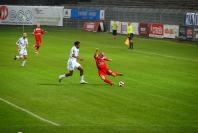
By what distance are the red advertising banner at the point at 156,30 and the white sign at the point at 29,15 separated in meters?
15.3

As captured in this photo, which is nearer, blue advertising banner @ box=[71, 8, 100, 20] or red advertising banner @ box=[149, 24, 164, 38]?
red advertising banner @ box=[149, 24, 164, 38]

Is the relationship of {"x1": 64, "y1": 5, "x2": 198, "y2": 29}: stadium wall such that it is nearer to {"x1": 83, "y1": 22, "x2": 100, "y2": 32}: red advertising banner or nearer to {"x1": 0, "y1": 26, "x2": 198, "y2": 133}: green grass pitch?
{"x1": 83, "y1": 22, "x2": 100, "y2": 32}: red advertising banner

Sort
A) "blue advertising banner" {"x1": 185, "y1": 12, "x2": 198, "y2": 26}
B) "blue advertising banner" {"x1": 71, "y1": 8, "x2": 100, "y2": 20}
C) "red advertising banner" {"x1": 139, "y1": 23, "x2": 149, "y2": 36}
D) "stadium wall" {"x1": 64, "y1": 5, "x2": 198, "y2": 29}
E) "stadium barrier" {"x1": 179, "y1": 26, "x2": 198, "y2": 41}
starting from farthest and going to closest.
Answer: "blue advertising banner" {"x1": 71, "y1": 8, "x2": 100, "y2": 20}
"red advertising banner" {"x1": 139, "y1": 23, "x2": 149, "y2": 36}
"stadium wall" {"x1": 64, "y1": 5, "x2": 198, "y2": 29}
"blue advertising banner" {"x1": 185, "y1": 12, "x2": 198, "y2": 26}
"stadium barrier" {"x1": 179, "y1": 26, "x2": 198, "y2": 41}

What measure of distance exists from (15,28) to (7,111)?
55445 millimetres

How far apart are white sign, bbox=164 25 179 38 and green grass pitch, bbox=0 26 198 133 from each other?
1363 centimetres

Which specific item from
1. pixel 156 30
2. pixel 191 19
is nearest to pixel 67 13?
pixel 156 30

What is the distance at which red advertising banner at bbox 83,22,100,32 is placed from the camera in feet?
245

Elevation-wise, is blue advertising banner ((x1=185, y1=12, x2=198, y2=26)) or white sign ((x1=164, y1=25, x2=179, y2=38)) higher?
blue advertising banner ((x1=185, y1=12, x2=198, y2=26))

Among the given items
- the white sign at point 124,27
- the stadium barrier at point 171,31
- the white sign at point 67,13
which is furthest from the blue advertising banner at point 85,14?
the stadium barrier at point 171,31

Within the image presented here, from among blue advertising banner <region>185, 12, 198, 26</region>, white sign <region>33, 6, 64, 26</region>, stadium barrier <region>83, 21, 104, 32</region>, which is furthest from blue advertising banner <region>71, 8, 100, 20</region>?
blue advertising banner <region>185, 12, 198, 26</region>

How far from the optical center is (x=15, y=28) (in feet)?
251

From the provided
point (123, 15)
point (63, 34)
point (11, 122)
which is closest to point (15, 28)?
point (63, 34)

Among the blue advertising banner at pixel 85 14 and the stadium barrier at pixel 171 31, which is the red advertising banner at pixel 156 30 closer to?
the stadium barrier at pixel 171 31

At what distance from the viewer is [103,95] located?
1032 inches
